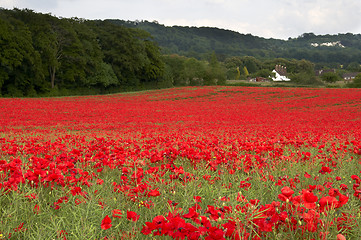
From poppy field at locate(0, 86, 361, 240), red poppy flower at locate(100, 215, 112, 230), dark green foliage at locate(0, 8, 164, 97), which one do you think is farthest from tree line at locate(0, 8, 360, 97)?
red poppy flower at locate(100, 215, 112, 230)

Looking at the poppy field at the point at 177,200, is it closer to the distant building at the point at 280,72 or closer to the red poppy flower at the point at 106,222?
the red poppy flower at the point at 106,222

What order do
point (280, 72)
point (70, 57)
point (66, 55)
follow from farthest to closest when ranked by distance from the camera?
point (280, 72) → point (66, 55) → point (70, 57)

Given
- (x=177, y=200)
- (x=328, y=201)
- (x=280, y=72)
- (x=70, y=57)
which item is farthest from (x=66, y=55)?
(x=280, y=72)

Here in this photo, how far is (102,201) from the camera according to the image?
106 inches

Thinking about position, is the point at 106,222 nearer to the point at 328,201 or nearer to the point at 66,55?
the point at 328,201

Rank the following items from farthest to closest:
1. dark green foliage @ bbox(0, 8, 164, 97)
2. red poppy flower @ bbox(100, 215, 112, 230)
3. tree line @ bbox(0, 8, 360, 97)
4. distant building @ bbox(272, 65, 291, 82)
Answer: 1. distant building @ bbox(272, 65, 291, 82)
2. tree line @ bbox(0, 8, 360, 97)
3. dark green foliage @ bbox(0, 8, 164, 97)
4. red poppy flower @ bbox(100, 215, 112, 230)

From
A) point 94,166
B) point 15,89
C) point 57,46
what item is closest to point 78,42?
point 57,46

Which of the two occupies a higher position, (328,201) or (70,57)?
(70,57)

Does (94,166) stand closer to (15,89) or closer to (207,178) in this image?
(207,178)

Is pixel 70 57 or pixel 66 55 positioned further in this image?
pixel 66 55

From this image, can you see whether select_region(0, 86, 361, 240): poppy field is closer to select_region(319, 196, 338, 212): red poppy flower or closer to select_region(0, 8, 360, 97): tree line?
select_region(319, 196, 338, 212): red poppy flower

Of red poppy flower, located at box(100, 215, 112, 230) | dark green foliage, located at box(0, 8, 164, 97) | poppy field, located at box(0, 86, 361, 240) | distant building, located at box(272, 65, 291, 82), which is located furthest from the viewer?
distant building, located at box(272, 65, 291, 82)

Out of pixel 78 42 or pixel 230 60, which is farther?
pixel 230 60

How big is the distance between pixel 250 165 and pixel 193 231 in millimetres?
2784
